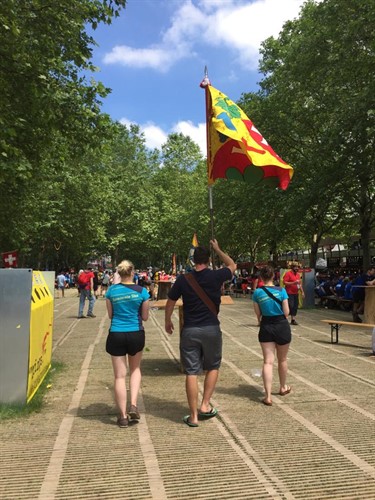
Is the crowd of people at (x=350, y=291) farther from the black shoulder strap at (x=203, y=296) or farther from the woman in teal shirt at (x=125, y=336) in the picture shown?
the woman in teal shirt at (x=125, y=336)

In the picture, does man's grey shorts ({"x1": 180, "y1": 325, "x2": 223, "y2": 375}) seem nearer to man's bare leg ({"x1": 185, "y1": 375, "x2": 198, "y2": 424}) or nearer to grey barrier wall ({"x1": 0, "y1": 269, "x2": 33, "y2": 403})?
man's bare leg ({"x1": 185, "y1": 375, "x2": 198, "y2": 424})

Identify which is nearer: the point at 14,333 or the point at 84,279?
the point at 14,333

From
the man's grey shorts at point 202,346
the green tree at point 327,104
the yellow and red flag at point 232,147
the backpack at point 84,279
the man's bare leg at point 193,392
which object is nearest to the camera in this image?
the man's bare leg at point 193,392

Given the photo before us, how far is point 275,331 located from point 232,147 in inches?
114

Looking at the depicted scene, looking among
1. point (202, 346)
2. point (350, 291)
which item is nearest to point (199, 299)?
point (202, 346)

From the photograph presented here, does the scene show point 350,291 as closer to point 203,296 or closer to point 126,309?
point 203,296

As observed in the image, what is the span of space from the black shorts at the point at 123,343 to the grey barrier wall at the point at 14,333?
97 cm

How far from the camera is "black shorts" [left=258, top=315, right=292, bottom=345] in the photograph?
586 centimetres

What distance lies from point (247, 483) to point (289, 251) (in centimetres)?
4995

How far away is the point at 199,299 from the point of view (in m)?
4.98

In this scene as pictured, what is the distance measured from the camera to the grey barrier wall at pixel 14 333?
17.0 ft

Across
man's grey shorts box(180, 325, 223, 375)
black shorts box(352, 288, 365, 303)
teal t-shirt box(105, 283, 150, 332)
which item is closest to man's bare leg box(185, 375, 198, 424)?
man's grey shorts box(180, 325, 223, 375)

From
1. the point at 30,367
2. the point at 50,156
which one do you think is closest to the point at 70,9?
the point at 50,156

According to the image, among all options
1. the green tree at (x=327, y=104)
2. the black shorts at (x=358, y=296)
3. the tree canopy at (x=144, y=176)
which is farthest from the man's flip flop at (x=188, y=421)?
the green tree at (x=327, y=104)
